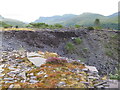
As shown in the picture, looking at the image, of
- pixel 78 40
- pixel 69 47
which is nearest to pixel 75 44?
pixel 78 40

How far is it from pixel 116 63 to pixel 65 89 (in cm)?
1450

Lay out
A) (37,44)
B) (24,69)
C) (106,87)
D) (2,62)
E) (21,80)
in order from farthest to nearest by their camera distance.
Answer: (37,44) → (2,62) → (24,69) → (21,80) → (106,87)

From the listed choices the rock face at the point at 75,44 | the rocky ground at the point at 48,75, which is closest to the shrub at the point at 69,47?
the rock face at the point at 75,44

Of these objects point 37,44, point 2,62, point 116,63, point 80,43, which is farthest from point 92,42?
point 2,62

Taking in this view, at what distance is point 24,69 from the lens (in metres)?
7.18

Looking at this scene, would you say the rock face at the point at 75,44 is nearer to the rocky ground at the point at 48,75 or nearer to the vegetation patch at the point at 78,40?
the vegetation patch at the point at 78,40

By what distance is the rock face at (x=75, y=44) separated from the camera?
54.2ft

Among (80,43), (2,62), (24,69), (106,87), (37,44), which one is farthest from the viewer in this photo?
(80,43)

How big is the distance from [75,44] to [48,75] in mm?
15062

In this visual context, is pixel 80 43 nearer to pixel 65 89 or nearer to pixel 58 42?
pixel 58 42

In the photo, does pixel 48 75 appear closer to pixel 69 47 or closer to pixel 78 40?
pixel 69 47

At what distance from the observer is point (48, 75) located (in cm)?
609

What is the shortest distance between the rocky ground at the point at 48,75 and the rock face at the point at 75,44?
24.7 feet

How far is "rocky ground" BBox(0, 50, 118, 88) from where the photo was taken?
17.9ft
